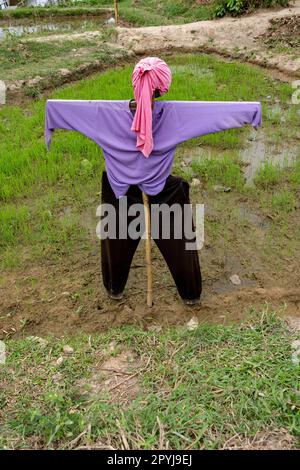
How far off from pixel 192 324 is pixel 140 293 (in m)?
0.58

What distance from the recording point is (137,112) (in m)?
2.31

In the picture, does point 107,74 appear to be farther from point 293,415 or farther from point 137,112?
point 293,415

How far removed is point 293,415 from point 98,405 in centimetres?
92

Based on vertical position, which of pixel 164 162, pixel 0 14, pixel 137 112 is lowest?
pixel 164 162

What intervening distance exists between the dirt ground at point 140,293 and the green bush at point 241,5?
783 cm

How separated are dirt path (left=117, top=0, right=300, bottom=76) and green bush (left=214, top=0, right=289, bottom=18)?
0.68 feet

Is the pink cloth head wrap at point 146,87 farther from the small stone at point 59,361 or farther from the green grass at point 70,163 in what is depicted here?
the green grass at point 70,163

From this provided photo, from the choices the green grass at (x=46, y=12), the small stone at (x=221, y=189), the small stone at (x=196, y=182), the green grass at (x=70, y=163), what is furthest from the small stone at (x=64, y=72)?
the green grass at (x=46, y=12)

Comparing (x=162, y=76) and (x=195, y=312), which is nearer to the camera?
(x=162, y=76)

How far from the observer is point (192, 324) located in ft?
9.24

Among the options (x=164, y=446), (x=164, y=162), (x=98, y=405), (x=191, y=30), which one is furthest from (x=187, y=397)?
(x=191, y=30)

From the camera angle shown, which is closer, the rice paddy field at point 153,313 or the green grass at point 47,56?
the rice paddy field at point 153,313

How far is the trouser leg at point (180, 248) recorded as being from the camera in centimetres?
261

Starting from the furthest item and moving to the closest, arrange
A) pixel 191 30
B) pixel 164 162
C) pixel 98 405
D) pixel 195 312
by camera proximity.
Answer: pixel 191 30 < pixel 195 312 < pixel 164 162 < pixel 98 405
